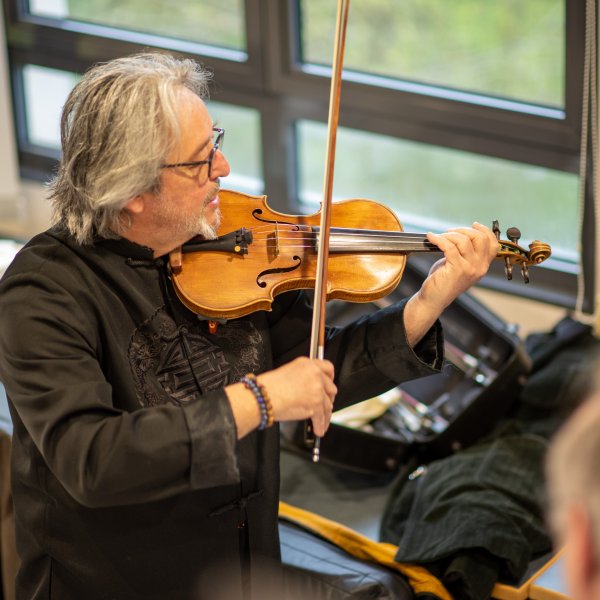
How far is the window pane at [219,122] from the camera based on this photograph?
369 cm

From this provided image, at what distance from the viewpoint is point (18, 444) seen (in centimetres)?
159

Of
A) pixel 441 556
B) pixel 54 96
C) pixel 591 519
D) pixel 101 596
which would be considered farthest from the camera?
pixel 54 96

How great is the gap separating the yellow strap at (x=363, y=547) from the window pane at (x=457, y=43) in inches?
57.8

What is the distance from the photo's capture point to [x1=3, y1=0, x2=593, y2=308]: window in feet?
9.85

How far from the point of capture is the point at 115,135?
1.47m

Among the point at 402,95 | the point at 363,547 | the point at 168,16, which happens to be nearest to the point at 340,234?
the point at 363,547

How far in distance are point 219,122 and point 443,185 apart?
30.2 inches

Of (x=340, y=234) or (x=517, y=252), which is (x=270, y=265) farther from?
(x=517, y=252)

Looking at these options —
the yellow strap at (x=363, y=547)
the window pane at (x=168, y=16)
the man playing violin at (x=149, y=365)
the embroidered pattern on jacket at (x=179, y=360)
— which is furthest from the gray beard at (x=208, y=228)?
the window pane at (x=168, y=16)

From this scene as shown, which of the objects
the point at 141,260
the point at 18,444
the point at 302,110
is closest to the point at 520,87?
the point at 302,110

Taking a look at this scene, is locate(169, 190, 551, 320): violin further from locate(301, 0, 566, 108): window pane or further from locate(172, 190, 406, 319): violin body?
locate(301, 0, 566, 108): window pane

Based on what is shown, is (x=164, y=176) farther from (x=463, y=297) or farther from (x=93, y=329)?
(x=463, y=297)

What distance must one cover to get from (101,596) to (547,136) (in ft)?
6.29

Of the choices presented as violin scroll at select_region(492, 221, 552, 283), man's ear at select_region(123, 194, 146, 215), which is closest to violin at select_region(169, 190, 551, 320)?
violin scroll at select_region(492, 221, 552, 283)
